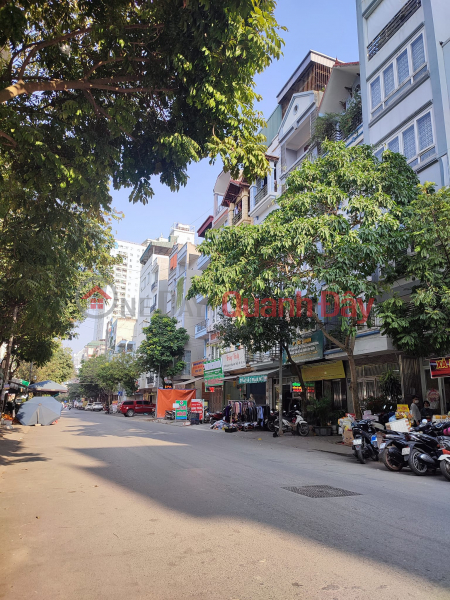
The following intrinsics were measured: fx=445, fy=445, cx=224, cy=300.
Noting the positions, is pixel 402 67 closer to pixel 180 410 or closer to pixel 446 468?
pixel 446 468

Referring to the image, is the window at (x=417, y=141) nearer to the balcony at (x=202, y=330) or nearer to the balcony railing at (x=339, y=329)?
the balcony railing at (x=339, y=329)

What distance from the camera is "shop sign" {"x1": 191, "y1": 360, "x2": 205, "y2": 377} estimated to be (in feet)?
139

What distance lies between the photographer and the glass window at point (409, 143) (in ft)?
56.3

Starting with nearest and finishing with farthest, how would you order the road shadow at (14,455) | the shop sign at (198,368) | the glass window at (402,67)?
the road shadow at (14,455)
the glass window at (402,67)
the shop sign at (198,368)

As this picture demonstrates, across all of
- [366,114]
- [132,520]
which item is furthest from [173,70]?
[366,114]

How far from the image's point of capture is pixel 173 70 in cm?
697

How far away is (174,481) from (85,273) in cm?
1374

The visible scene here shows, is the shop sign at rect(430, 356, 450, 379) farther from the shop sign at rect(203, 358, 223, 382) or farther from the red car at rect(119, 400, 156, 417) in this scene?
the red car at rect(119, 400, 156, 417)

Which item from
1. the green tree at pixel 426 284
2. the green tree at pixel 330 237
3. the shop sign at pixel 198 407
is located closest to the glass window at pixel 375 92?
the green tree at pixel 330 237

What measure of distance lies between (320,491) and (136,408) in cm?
4172

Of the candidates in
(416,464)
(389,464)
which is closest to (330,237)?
(389,464)

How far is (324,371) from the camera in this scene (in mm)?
22078

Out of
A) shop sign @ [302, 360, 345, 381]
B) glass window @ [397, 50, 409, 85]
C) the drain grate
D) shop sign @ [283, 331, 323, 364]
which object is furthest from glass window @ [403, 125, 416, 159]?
the drain grate

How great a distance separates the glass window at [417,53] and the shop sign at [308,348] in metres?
12.3
